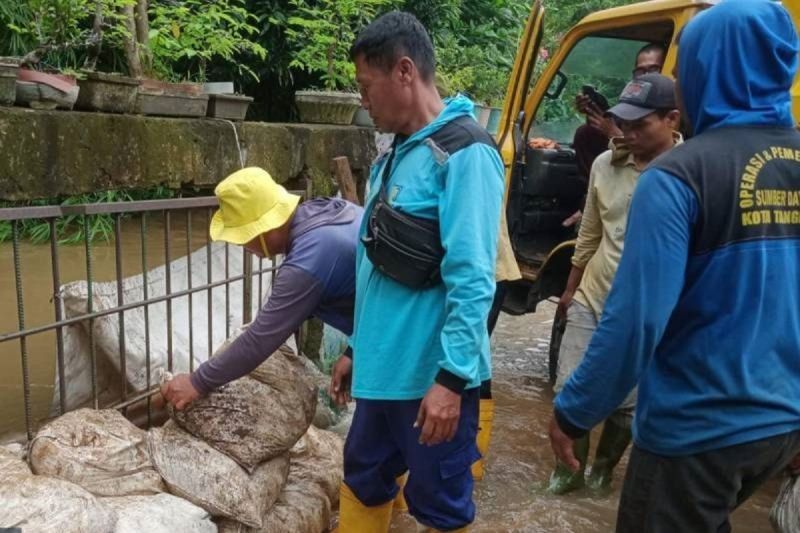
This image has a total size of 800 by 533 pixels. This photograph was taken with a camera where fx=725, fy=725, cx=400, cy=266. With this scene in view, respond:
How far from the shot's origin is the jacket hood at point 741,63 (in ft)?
4.74

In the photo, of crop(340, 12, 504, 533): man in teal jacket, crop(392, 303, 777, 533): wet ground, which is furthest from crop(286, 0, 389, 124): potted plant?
crop(340, 12, 504, 533): man in teal jacket

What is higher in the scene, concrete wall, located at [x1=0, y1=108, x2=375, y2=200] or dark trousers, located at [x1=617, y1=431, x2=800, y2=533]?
concrete wall, located at [x1=0, y1=108, x2=375, y2=200]

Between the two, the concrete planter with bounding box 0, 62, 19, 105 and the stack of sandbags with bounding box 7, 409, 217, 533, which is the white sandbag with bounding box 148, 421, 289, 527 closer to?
the stack of sandbags with bounding box 7, 409, 217, 533

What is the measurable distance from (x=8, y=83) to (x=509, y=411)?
3.33 metres

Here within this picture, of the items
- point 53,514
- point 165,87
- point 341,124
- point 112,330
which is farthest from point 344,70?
point 53,514

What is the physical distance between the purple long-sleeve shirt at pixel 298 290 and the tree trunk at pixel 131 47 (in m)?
2.22

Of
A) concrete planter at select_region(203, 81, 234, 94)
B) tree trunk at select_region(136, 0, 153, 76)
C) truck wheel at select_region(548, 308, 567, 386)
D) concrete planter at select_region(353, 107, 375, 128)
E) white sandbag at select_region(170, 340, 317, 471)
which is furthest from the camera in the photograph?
concrete planter at select_region(353, 107, 375, 128)

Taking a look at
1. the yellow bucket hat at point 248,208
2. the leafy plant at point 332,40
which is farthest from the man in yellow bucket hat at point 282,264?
the leafy plant at point 332,40

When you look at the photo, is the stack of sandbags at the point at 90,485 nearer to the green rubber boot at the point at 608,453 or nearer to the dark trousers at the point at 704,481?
the dark trousers at the point at 704,481

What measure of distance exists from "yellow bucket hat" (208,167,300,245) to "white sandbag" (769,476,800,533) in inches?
73.4

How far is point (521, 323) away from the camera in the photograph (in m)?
6.93

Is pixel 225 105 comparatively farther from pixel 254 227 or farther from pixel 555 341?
pixel 555 341

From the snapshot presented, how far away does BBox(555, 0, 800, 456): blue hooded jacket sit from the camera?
1418mm

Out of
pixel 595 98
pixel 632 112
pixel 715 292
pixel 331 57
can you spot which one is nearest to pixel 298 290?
pixel 715 292
